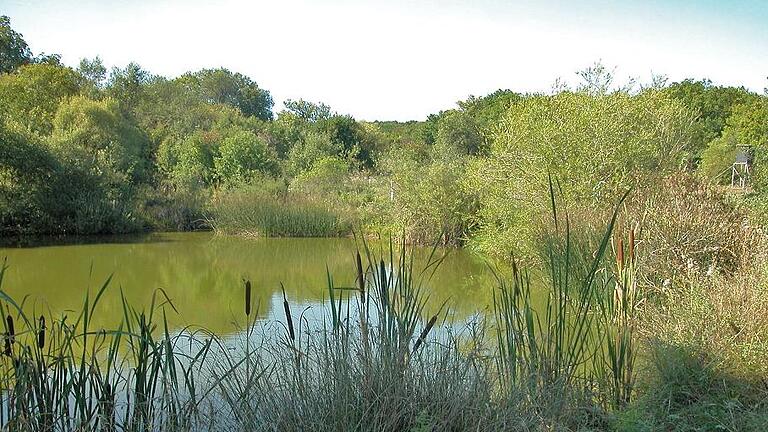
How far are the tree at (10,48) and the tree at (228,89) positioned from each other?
16309 mm

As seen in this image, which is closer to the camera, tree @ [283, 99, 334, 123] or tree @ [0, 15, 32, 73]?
tree @ [0, 15, 32, 73]

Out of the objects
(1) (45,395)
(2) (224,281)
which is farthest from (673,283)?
(2) (224,281)

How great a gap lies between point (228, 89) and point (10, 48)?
65.9ft

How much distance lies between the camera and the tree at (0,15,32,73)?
1066 inches

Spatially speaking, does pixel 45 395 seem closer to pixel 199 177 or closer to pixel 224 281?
pixel 224 281

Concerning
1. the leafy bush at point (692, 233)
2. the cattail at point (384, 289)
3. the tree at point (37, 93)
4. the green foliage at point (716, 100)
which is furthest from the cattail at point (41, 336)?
the green foliage at point (716, 100)

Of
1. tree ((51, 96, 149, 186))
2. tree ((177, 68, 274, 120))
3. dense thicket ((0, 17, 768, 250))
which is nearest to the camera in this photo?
dense thicket ((0, 17, 768, 250))

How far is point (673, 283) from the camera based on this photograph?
5.05 metres

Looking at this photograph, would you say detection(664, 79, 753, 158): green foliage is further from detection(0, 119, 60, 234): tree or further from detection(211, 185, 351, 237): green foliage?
detection(0, 119, 60, 234): tree

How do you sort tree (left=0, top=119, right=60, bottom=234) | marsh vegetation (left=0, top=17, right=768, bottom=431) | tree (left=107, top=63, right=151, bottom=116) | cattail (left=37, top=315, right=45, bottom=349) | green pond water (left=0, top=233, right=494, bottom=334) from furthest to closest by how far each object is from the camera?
tree (left=107, top=63, right=151, bottom=116) < tree (left=0, top=119, right=60, bottom=234) < green pond water (left=0, top=233, right=494, bottom=334) < marsh vegetation (left=0, top=17, right=768, bottom=431) < cattail (left=37, top=315, right=45, bottom=349)

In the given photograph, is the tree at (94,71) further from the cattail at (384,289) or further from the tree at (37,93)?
the cattail at (384,289)

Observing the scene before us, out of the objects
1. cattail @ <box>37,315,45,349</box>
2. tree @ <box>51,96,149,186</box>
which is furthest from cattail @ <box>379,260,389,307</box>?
tree @ <box>51,96,149,186</box>

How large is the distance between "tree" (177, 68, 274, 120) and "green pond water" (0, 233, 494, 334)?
32113mm

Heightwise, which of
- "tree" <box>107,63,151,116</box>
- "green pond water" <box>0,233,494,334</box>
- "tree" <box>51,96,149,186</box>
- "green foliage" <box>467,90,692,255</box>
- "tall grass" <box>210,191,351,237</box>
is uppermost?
"tree" <box>107,63,151,116</box>
